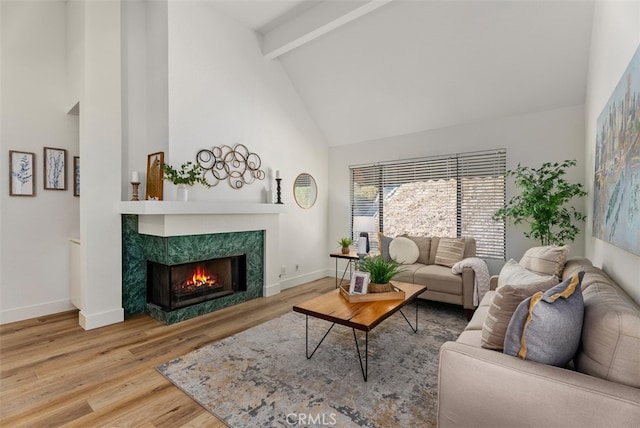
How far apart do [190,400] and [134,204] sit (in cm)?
205

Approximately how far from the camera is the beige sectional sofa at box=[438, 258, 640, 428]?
109 cm

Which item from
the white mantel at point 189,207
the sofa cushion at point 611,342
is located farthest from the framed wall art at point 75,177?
the sofa cushion at point 611,342

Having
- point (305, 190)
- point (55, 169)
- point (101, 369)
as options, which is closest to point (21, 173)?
point (55, 169)

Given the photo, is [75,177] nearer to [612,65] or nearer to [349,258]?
[349,258]

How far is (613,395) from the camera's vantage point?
3.52ft

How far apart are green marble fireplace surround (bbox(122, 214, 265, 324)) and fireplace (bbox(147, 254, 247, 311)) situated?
78 millimetres

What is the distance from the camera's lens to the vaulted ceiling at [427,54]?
305 cm

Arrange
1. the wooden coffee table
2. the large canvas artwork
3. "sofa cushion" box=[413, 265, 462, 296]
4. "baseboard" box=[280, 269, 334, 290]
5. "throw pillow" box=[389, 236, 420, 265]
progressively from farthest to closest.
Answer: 1. "baseboard" box=[280, 269, 334, 290]
2. "throw pillow" box=[389, 236, 420, 265]
3. "sofa cushion" box=[413, 265, 462, 296]
4. the wooden coffee table
5. the large canvas artwork

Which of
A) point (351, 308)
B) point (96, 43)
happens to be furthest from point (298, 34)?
point (351, 308)

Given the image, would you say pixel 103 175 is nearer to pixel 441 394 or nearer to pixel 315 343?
pixel 315 343

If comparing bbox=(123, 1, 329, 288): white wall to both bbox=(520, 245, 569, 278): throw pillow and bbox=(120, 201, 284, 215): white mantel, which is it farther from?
bbox=(520, 245, 569, 278): throw pillow

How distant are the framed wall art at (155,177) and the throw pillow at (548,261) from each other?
3.69 metres

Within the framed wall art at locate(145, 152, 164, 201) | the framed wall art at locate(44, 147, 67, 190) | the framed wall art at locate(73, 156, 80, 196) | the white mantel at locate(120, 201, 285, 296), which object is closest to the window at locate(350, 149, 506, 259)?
the white mantel at locate(120, 201, 285, 296)

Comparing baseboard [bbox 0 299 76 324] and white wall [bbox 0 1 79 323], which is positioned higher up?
white wall [bbox 0 1 79 323]
